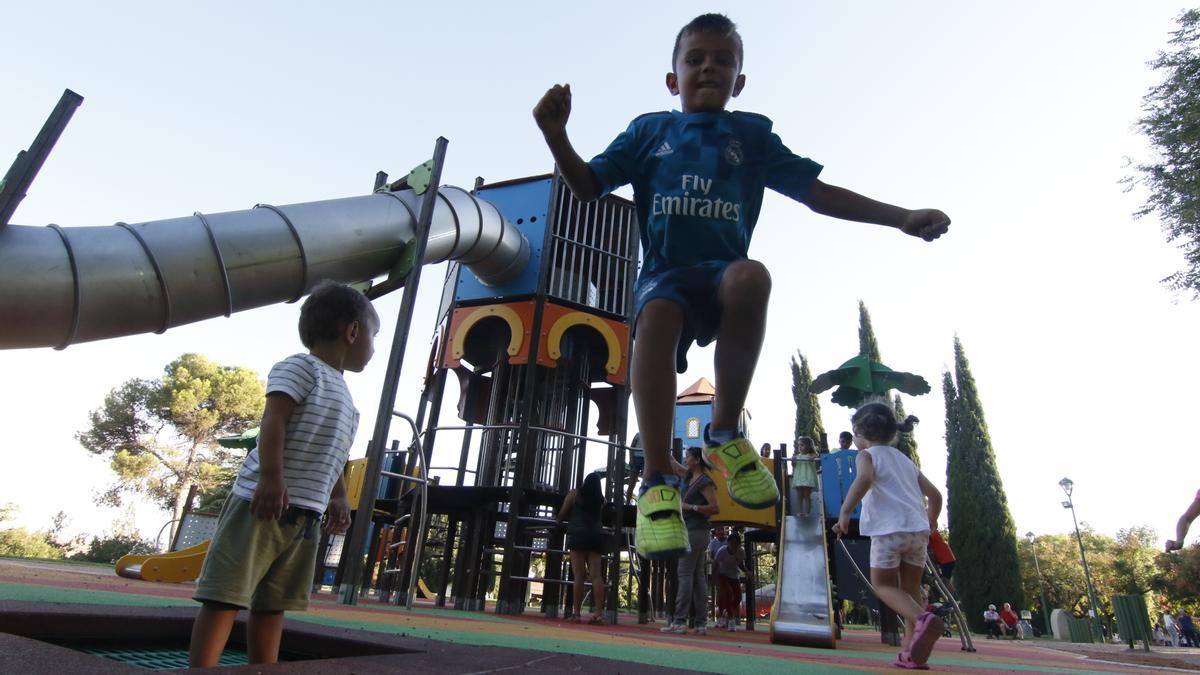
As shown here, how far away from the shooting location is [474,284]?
31.8 ft

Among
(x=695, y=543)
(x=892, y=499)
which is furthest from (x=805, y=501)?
(x=892, y=499)

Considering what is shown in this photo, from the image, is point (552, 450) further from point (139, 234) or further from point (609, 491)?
point (139, 234)

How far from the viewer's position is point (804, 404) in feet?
87.7

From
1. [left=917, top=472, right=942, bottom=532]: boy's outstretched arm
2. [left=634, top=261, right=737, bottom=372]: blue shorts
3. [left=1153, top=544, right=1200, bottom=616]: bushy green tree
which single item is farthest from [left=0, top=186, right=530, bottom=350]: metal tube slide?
[left=1153, top=544, right=1200, bottom=616]: bushy green tree

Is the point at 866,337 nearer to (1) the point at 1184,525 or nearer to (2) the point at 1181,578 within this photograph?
(2) the point at 1181,578

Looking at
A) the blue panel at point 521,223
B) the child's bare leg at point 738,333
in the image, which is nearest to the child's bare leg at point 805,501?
the blue panel at point 521,223

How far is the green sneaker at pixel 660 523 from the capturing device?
1.81m

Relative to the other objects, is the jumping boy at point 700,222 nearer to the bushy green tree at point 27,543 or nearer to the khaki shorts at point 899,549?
the khaki shorts at point 899,549

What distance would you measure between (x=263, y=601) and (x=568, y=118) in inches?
63.4

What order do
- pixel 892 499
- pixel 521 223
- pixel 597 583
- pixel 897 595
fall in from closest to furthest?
1. pixel 897 595
2. pixel 892 499
3. pixel 597 583
4. pixel 521 223

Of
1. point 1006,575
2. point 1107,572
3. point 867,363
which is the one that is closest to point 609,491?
point 867,363

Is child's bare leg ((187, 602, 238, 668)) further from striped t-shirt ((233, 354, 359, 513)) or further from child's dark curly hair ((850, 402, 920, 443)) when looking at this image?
child's dark curly hair ((850, 402, 920, 443))

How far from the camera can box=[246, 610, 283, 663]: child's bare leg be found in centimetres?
178

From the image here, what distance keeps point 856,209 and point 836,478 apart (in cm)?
544
